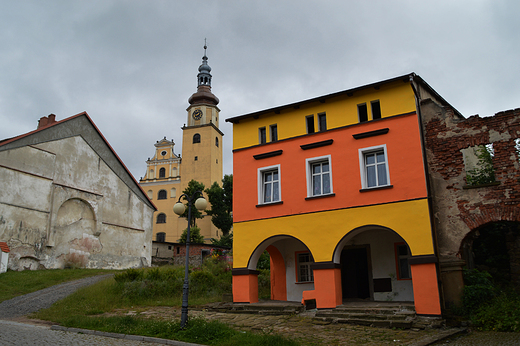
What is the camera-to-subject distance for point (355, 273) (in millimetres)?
17188

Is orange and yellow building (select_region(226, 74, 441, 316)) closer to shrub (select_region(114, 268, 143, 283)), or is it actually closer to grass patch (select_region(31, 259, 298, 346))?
grass patch (select_region(31, 259, 298, 346))

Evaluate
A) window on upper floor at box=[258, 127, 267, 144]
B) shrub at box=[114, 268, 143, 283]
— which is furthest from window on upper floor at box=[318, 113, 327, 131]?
shrub at box=[114, 268, 143, 283]

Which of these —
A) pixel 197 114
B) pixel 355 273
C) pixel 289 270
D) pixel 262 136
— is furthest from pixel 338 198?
pixel 197 114

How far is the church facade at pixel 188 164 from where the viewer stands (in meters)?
57.9

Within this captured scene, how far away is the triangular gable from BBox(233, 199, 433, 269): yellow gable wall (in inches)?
672

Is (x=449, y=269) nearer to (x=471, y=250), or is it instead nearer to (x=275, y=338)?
(x=471, y=250)

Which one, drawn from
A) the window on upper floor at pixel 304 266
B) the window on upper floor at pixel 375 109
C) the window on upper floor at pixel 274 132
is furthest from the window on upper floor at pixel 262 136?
the window on upper floor at pixel 304 266

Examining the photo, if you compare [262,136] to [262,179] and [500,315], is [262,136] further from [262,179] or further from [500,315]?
→ [500,315]

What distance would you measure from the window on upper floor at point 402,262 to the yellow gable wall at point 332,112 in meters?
5.14

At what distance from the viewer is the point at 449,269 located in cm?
1359

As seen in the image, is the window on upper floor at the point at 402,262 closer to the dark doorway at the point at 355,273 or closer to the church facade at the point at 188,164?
the dark doorway at the point at 355,273

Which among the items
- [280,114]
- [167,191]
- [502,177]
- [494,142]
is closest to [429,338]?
[502,177]

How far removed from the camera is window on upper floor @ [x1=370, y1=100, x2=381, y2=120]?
51.9 feet

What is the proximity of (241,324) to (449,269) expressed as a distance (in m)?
7.06
